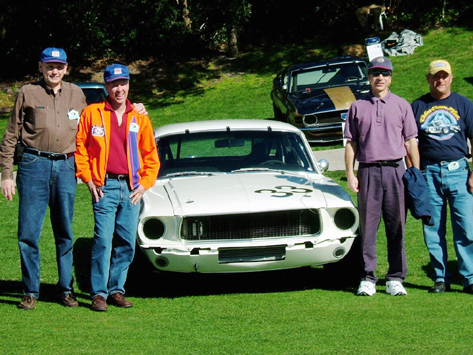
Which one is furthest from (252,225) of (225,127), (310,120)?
(310,120)

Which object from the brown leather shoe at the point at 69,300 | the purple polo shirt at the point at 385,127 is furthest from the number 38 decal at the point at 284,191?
the brown leather shoe at the point at 69,300

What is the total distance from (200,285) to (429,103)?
2573mm

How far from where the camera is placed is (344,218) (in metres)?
6.26

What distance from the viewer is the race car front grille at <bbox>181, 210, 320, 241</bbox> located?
600cm

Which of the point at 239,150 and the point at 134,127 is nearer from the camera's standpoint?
the point at 134,127

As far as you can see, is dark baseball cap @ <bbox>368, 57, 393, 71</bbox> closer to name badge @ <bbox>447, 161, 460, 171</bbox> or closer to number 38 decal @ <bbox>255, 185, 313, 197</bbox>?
name badge @ <bbox>447, 161, 460, 171</bbox>

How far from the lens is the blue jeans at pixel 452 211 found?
241 inches

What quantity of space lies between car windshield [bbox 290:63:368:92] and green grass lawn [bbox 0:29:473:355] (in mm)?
7618

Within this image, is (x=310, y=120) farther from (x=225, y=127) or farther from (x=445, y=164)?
(x=445, y=164)

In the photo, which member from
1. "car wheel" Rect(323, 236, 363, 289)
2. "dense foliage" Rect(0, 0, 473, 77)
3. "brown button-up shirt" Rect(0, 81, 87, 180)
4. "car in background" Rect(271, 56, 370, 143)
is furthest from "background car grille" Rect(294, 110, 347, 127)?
"dense foliage" Rect(0, 0, 473, 77)

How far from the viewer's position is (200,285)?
266 inches

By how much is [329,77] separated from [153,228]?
1032cm

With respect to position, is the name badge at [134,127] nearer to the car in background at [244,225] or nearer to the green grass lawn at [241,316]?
the car in background at [244,225]

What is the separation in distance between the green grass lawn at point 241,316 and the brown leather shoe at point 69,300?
55 mm
